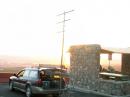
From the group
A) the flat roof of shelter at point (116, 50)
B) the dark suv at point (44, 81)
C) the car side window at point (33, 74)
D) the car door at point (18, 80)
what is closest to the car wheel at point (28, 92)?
the dark suv at point (44, 81)

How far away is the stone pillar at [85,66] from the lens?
893 inches

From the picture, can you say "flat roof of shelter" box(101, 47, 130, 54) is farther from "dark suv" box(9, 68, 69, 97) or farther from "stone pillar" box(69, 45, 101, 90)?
Answer: "dark suv" box(9, 68, 69, 97)

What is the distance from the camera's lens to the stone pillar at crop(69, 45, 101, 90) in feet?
74.4

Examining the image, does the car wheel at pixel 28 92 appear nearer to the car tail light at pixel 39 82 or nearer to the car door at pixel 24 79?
the car door at pixel 24 79

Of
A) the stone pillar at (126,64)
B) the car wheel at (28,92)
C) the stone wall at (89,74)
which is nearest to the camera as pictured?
the car wheel at (28,92)

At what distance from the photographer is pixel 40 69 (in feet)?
59.7

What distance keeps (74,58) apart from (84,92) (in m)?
3.35

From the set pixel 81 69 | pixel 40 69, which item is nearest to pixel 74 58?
pixel 81 69

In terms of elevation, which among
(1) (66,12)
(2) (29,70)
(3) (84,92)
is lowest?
(3) (84,92)

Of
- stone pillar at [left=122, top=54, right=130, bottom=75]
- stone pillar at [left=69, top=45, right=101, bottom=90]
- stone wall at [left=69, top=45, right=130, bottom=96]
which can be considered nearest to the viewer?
stone wall at [left=69, top=45, right=130, bottom=96]

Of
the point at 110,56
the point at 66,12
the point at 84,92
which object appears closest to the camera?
the point at 66,12

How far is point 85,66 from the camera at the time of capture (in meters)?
23.7

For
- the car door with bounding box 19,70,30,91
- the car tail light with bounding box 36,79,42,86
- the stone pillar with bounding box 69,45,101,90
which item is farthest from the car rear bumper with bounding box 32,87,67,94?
the stone pillar with bounding box 69,45,101,90

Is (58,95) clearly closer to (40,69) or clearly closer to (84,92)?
(40,69)
